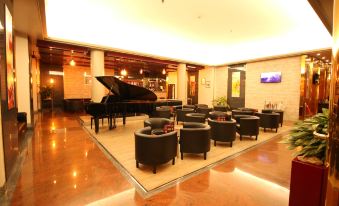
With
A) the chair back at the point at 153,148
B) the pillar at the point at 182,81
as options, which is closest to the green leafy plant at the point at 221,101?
the pillar at the point at 182,81

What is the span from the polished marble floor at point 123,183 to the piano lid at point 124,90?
8.60ft

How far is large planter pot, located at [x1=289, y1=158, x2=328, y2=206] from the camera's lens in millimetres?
1829

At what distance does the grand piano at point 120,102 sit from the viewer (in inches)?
238

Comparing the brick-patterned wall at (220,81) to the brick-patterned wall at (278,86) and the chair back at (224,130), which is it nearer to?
the brick-patterned wall at (278,86)

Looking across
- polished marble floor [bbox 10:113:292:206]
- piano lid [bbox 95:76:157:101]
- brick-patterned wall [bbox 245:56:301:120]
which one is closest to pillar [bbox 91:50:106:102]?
piano lid [bbox 95:76:157:101]

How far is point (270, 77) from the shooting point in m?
9.80

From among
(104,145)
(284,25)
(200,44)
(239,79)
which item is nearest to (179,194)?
(104,145)

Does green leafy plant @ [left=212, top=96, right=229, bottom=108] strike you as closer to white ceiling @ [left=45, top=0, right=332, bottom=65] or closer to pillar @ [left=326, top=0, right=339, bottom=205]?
white ceiling @ [left=45, top=0, right=332, bottom=65]

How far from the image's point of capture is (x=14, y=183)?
2848 millimetres

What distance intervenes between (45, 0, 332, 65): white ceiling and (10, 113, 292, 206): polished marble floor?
399 centimetres

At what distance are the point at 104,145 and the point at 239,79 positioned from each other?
31.9 feet

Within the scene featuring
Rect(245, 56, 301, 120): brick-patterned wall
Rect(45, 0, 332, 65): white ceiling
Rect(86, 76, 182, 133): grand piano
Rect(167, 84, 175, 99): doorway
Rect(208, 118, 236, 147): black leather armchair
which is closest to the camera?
Rect(208, 118, 236, 147): black leather armchair

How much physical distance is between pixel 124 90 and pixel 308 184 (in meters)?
6.08

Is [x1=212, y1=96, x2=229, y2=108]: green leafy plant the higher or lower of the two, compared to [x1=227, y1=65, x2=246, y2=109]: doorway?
lower
